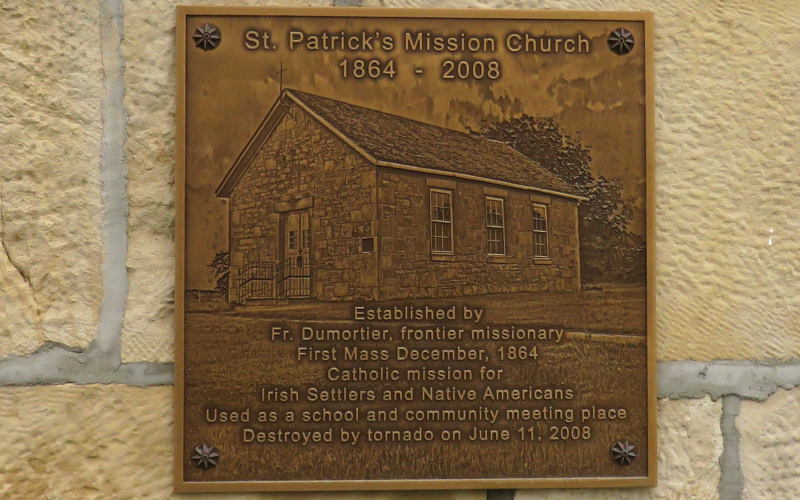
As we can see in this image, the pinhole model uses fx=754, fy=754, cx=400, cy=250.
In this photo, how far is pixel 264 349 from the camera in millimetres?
1871

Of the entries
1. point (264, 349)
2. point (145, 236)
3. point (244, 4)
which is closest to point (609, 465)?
point (264, 349)

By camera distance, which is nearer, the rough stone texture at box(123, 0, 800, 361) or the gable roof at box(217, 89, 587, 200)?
the gable roof at box(217, 89, 587, 200)

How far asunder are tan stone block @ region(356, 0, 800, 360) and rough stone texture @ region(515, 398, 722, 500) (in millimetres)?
137

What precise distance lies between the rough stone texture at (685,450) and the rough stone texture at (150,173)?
4.22 feet

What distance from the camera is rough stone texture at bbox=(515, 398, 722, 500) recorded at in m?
1.94

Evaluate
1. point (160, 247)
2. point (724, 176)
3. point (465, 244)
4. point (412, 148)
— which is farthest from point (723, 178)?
point (160, 247)

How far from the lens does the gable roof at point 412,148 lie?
186 centimetres

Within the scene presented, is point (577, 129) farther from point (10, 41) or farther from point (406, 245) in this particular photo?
point (10, 41)

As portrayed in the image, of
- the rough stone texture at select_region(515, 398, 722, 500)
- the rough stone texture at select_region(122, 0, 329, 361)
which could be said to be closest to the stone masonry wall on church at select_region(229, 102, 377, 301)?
the rough stone texture at select_region(122, 0, 329, 361)

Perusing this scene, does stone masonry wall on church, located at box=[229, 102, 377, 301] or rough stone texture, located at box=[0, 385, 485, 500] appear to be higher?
stone masonry wall on church, located at box=[229, 102, 377, 301]

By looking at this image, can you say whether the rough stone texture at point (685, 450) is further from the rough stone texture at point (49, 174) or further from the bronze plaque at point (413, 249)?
the rough stone texture at point (49, 174)

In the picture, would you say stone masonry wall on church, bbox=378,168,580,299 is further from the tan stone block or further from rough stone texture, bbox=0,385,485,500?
rough stone texture, bbox=0,385,485,500

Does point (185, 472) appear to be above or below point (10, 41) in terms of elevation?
below

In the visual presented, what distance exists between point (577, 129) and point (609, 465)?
33.6 inches
